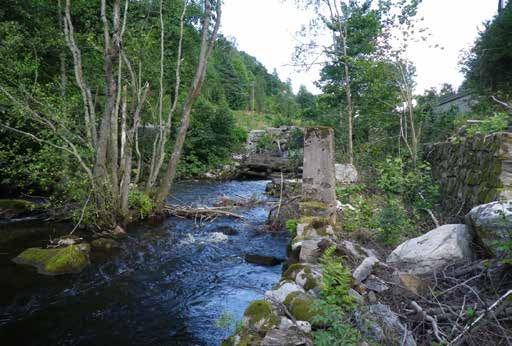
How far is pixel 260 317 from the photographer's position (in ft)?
8.55

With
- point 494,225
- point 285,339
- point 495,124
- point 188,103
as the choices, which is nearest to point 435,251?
point 494,225

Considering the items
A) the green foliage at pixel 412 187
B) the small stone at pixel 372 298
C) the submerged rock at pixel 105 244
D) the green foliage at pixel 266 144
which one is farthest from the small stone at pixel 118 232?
the green foliage at pixel 266 144

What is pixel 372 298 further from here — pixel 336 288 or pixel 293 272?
pixel 293 272

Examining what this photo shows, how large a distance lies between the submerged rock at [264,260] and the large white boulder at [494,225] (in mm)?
3413

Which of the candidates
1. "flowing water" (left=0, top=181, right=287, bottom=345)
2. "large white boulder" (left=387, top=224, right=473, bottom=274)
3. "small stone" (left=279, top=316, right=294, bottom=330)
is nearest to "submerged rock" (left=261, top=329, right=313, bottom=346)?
"small stone" (left=279, top=316, right=294, bottom=330)

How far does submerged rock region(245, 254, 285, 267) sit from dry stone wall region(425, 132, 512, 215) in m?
3.01

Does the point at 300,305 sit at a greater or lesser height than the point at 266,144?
lesser

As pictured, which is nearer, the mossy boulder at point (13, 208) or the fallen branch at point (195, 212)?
the mossy boulder at point (13, 208)

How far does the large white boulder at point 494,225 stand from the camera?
266cm

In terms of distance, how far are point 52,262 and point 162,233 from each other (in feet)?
8.73

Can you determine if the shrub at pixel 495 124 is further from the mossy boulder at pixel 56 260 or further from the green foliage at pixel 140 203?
the green foliage at pixel 140 203

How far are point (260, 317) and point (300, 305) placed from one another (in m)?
0.36

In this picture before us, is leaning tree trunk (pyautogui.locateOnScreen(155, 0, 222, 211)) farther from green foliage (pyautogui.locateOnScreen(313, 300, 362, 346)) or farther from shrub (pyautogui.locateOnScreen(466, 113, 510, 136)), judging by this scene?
green foliage (pyautogui.locateOnScreen(313, 300, 362, 346))

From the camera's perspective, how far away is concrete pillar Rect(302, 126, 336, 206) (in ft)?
18.8
